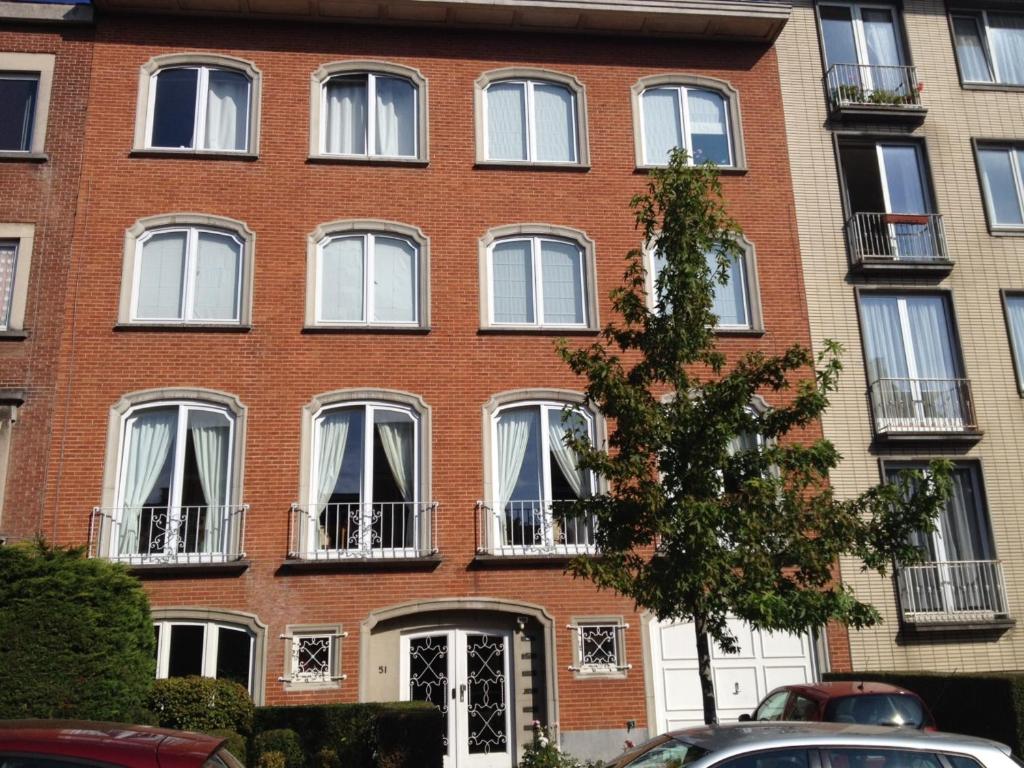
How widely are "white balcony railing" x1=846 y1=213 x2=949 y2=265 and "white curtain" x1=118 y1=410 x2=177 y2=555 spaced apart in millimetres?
12402

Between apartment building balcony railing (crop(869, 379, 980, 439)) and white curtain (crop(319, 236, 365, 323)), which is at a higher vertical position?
white curtain (crop(319, 236, 365, 323))

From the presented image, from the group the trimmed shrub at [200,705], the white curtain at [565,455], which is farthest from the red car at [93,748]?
the white curtain at [565,455]

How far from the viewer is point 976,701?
41.4 ft

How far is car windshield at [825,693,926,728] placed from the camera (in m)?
10.8

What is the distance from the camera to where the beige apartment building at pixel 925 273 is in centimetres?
1589

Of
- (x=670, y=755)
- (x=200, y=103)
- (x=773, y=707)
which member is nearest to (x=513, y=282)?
(x=200, y=103)

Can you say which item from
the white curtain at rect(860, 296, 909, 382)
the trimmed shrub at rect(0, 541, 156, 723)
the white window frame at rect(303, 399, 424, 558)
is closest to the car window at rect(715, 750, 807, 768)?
the trimmed shrub at rect(0, 541, 156, 723)

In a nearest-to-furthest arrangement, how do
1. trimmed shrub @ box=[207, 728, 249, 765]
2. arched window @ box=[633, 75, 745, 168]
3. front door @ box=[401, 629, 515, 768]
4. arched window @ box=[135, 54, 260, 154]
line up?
trimmed shrub @ box=[207, 728, 249, 765], front door @ box=[401, 629, 515, 768], arched window @ box=[135, 54, 260, 154], arched window @ box=[633, 75, 745, 168]

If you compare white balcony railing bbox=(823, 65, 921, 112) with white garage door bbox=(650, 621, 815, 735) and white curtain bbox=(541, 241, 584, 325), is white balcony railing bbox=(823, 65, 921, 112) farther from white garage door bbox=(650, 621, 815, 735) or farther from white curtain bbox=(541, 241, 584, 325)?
white garage door bbox=(650, 621, 815, 735)

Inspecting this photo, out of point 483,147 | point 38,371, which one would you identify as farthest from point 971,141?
point 38,371

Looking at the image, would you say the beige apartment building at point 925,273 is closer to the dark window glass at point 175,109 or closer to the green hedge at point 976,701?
the green hedge at point 976,701

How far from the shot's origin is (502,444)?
15703mm

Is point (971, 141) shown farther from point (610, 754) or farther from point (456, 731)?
point (456, 731)

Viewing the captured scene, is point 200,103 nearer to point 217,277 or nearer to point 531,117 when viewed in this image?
point 217,277
